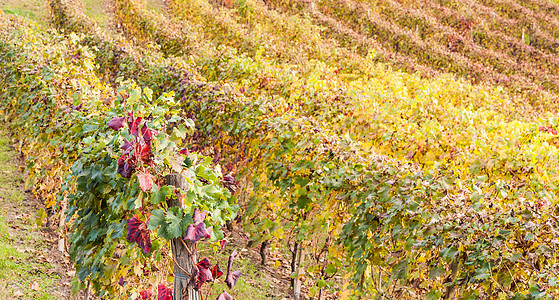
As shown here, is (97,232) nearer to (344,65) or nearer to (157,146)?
(157,146)

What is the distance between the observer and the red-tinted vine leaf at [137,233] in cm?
210

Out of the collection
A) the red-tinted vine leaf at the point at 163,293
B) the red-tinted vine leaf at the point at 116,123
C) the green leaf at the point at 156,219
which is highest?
the red-tinted vine leaf at the point at 116,123

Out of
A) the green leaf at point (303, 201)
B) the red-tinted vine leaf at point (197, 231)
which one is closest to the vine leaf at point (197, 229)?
the red-tinted vine leaf at point (197, 231)

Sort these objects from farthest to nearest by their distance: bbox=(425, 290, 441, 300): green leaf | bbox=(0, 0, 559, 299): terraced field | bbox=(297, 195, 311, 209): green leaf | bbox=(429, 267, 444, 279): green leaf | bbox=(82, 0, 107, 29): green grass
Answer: bbox=(82, 0, 107, 29): green grass
bbox=(297, 195, 311, 209): green leaf
bbox=(425, 290, 441, 300): green leaf
bbox=(429, 267, 444, 279): green leaf
bbox=(0, 0, 559, 299): terraced field

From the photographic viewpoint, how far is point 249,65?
715cm

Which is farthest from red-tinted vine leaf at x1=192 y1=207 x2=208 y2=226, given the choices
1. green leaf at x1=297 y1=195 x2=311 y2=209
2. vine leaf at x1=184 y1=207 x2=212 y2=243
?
green leaf at x1=297 y1=195 x2=311 y2=209

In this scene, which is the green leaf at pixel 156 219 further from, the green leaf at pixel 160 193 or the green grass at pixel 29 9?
the green grass at pixel 29 9

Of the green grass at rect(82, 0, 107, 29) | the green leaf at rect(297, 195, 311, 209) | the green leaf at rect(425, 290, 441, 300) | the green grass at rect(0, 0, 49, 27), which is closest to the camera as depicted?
the green leaf at rect(425, 290, 441, 300)

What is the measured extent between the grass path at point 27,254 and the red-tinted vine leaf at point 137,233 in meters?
2.29

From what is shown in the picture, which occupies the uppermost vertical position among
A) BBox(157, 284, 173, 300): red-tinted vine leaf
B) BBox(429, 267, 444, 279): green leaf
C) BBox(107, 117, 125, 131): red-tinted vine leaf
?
BBox(107, 117, 125, 131): red-tinted vine leaf

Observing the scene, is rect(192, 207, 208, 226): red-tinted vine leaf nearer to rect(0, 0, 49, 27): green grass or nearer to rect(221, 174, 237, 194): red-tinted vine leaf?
rect(221, 174, 237, 194): red-tinted vine leaf

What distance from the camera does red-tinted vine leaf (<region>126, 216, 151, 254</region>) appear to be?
82.7 inches

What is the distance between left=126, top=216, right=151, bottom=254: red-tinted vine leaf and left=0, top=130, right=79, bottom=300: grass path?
7.51 ft

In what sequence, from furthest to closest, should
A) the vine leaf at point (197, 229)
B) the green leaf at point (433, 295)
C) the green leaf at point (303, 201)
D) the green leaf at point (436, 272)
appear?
the green leaf at point (303, 201)
the green leaf at point (433, 295)
the green leaf at point (436, 272)
the vine leaf at point (197, 229)
